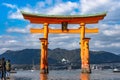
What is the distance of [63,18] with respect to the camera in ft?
189

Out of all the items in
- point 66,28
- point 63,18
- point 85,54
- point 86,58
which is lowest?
point 86,58

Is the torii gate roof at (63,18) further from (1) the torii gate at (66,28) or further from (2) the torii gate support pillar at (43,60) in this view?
(2) the torii gate support pillar at (43,60)

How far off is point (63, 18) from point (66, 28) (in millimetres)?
2249

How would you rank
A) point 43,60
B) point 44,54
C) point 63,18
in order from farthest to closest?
1. point 63,18
2. point 44,54
3. point 43,60

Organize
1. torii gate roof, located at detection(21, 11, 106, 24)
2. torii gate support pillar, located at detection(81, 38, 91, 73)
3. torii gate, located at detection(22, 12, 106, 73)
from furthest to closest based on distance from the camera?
torii gate roof, located at detection(21, 11, 106, 24) < torii gate, located at detection(22, 12, 106, 73) < torii gate support pillar, located at detection(81, 38, 91, 73)

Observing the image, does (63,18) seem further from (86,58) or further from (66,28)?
(86,58)

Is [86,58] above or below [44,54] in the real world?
below

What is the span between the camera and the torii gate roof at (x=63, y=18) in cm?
5653

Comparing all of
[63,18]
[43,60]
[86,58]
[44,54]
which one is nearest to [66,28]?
[63,18]

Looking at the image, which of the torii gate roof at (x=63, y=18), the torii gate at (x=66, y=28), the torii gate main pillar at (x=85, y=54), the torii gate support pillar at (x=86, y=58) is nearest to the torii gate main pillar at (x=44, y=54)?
the torii gate at (x=66, y=28)

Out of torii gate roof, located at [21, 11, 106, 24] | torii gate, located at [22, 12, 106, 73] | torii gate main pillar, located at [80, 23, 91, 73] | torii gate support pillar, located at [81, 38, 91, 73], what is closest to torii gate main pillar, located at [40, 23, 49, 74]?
torii gate, located at [22, 12, 106, 73]

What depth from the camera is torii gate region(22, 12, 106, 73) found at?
56.2 meters

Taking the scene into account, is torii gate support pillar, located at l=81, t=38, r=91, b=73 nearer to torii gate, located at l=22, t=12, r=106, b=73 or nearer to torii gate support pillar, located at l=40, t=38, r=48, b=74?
torii gate, located at l=22, t=12, r=106, b=73

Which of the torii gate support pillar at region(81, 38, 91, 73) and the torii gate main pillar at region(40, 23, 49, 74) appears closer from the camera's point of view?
the torii gate support pillar at region(81, 38, 91, 73)
